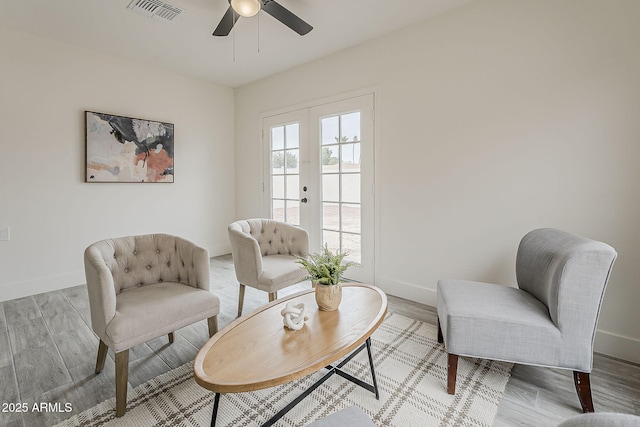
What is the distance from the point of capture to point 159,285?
2.11 m

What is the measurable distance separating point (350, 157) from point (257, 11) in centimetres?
172

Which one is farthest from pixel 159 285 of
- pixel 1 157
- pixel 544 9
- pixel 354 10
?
→ pixel 544 9

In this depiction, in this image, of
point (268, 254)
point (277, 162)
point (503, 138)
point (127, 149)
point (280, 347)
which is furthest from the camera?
point (277, 162)

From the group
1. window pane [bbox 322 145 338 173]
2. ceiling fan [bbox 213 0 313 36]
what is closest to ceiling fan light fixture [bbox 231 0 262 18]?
ceiling fan [bbox 213 0 313 36]

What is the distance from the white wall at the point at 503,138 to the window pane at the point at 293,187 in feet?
3.92

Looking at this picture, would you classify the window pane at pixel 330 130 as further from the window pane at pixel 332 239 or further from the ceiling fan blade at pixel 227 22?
the ceiling fan blade at pixel 227 22

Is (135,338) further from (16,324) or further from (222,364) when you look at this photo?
(16,324)

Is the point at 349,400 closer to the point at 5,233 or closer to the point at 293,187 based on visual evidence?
the point at 293,187

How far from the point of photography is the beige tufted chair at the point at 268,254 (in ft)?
8.30

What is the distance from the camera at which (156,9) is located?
266 cm

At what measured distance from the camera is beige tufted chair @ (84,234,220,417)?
1607mm

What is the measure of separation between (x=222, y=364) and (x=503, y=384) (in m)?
1.60

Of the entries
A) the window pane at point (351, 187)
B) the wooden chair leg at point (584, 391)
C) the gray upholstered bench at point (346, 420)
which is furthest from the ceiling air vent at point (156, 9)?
the wooden chair leg at point (584, 391)

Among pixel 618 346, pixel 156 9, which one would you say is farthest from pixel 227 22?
pixel 618 346
